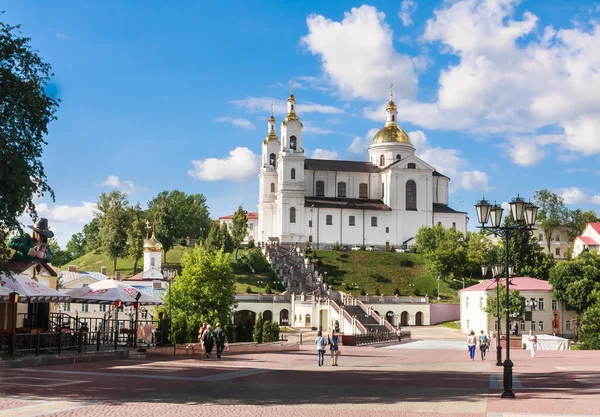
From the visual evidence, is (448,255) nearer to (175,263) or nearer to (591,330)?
(175,263)

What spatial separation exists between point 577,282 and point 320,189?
178 ft

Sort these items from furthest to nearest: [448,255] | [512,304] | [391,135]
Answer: [391,135]
[448,255]
[512,304]

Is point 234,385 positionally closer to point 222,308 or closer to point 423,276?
point 222,308

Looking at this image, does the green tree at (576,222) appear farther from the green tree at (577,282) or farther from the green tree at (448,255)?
the green tree at (577,282)

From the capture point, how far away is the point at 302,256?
98.2 metres

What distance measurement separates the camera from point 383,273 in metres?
97.1

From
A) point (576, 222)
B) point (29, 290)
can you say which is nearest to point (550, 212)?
point (576, 222)

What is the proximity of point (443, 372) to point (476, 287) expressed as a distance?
4847cm

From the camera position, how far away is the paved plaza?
608 inches

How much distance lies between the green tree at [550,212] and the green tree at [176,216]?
5486 cm

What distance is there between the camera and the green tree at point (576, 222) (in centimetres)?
12712

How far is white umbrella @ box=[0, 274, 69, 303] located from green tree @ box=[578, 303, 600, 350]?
34398mm

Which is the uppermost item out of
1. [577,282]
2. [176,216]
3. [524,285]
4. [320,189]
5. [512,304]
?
[320,189]

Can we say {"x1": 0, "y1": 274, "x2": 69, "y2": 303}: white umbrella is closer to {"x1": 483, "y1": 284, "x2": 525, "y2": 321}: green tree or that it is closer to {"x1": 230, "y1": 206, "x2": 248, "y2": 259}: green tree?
{"x1": 483, "y1": 284, "x2": 525, "y2": 321}: green tree
